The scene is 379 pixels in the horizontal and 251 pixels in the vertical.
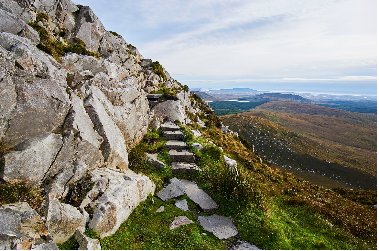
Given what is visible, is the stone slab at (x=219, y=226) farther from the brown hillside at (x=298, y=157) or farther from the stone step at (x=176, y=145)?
the brown hillside at (x=298, y=157)

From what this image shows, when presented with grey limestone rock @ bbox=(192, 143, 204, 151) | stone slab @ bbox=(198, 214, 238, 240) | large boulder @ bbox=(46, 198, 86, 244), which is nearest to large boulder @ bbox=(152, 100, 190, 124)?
grey limestone rock @ bbox=(192, 143, 204, 151)

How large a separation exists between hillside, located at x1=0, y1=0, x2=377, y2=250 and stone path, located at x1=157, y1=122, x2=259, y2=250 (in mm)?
66

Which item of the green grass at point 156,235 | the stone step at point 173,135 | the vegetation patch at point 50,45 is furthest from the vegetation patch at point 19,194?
the stone step at point 173,135

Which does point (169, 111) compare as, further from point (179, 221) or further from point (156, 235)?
point (156, 235)

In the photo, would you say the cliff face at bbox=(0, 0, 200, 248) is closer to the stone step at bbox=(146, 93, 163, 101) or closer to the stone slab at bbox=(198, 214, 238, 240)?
the stone slab at bbox=(198, 214, 238, 240)

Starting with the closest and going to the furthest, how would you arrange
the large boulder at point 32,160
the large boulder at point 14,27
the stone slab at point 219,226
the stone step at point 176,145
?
1. the large boulder at point 32,160
2. the stone slab at point 219,226
3. the large boulder at point 14,27
4. the stone step at point 176,145

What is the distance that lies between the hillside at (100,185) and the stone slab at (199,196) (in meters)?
0.08

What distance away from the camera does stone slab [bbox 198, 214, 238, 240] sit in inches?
344

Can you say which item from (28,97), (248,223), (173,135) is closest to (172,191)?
(248,223)

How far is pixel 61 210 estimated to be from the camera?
711 centimetres

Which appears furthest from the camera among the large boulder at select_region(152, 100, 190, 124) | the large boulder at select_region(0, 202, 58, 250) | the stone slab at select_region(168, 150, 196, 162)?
the large boulder at select_region(152, 100, 190, 124)

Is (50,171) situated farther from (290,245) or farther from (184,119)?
(184,119)

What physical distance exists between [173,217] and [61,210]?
4598mm

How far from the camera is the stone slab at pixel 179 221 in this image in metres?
Answer: 8.80
